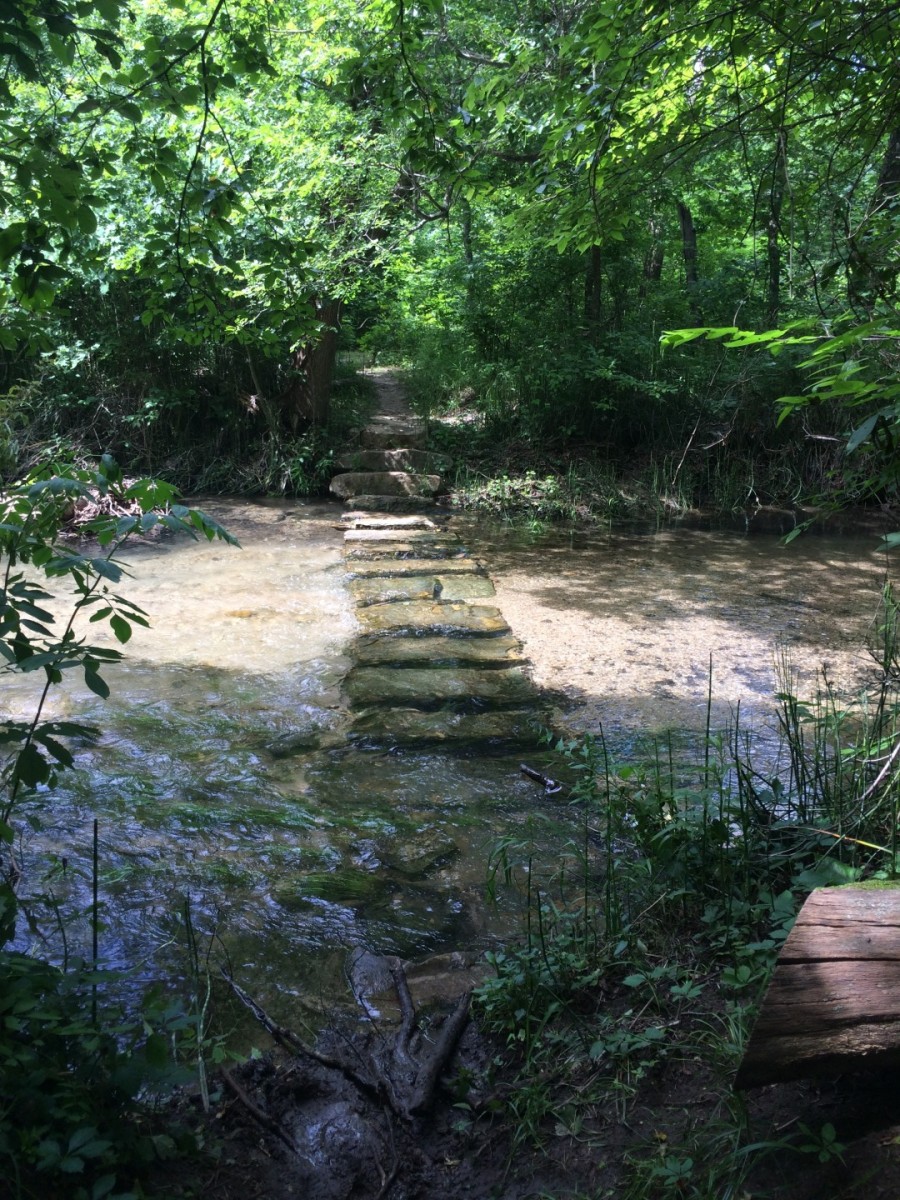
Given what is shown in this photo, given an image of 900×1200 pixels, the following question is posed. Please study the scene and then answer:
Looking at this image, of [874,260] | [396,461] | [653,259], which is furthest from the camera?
[653,259]

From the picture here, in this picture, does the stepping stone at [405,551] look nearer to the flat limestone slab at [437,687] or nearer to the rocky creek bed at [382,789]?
the rocky creek bed at [382,789]

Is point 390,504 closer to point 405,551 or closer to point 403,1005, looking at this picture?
point 405,551

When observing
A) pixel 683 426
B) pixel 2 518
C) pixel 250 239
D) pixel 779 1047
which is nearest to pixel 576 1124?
pixel 779 1047

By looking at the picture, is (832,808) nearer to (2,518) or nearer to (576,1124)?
(576,1124)

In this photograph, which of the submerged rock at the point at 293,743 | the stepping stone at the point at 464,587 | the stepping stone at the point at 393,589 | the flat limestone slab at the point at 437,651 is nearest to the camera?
the submerged rock at the point at 293,743

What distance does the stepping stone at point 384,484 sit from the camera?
30.7 ft

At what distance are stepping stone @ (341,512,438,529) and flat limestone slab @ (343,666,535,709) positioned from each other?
366 cm

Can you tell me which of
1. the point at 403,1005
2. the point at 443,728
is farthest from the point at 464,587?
the point at 403,1005

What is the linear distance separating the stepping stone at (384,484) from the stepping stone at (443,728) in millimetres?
5481

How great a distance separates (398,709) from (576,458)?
6.21 m

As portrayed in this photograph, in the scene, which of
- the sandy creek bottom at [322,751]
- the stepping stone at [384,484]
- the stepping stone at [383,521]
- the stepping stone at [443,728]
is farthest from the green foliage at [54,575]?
the stepping stone at [384,484]

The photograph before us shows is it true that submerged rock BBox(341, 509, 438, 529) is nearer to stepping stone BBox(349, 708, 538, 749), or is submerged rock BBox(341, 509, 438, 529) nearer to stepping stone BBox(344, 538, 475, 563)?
stepping stone BBox(344, 538, 475, 563)

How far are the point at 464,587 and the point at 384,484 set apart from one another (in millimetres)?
3462

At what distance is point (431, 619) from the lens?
17.9 ft
